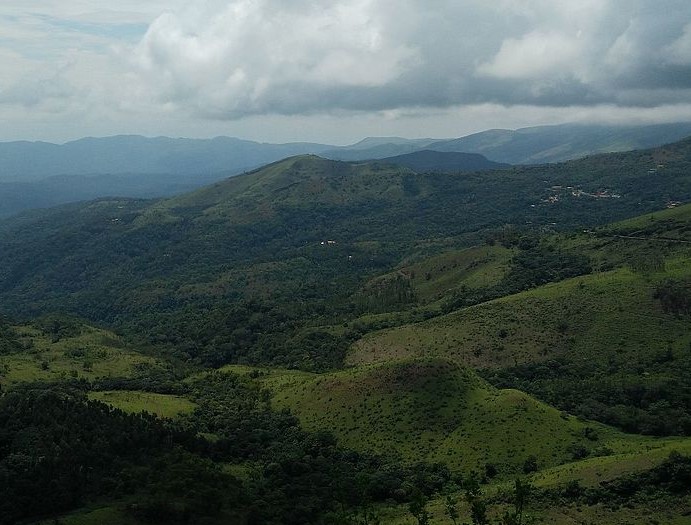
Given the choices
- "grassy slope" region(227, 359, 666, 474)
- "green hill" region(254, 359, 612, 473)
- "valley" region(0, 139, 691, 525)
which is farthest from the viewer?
"green hill" region(254, 359, 612, 473)

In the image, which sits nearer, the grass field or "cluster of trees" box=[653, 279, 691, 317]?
the grass field

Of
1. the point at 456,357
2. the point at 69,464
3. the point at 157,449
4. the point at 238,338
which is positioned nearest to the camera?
the point at 69,464

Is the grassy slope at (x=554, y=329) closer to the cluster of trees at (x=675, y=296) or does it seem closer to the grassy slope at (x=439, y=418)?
the cluster of trees at (x=675, y=296)

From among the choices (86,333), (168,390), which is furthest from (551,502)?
(86,333)

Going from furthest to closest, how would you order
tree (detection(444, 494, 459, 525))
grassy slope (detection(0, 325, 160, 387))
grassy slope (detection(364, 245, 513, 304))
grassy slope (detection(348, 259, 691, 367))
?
1. grassy slope (detection(364, 245, 513, 304))
2. grassy slope (detection(0, 325, 160, 387))
3. grassy slope (detection(348, 259, 691, 367))
4. tree (detection(444, 494, 459, 525))

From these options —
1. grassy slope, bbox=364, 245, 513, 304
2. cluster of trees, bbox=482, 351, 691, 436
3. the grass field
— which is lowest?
cluster of trees, bbox=482, 351, 691, 436

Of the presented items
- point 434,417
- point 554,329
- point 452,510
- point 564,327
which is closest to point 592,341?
point 564,327

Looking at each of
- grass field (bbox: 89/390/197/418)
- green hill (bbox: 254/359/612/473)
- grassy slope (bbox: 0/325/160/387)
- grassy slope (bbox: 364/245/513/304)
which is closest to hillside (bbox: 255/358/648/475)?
green hill (bbox: 254/359/612/473)

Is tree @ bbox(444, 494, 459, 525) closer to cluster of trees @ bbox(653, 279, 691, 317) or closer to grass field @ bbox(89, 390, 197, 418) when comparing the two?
grass field @ bbox(89, 390, 197, 418)

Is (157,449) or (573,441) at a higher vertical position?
(157,449)

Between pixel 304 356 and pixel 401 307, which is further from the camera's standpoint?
pixel 401 307

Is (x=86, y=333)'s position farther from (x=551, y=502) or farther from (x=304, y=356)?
(x=551, y=502)
